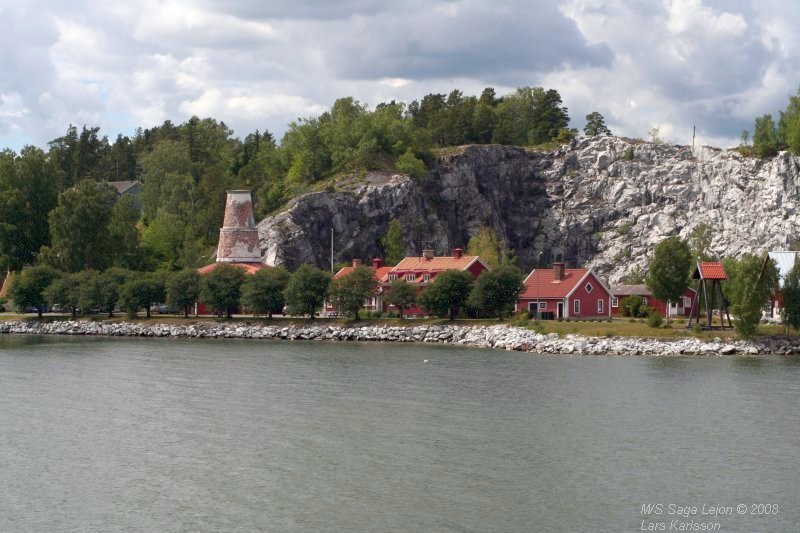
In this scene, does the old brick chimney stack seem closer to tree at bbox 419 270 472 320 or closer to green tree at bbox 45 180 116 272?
green tree at bbox 45 180 116 272

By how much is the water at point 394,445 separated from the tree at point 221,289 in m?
28.0

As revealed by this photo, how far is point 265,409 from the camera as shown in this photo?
40156 millimetres

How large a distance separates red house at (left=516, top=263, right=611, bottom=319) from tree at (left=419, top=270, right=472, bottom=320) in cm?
481

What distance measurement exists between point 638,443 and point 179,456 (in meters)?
14.9

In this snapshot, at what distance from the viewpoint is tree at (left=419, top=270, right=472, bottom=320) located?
75.2 meters

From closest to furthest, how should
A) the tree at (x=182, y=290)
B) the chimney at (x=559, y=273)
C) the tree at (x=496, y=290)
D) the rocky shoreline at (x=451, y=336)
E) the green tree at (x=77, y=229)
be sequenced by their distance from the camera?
the rocky shoreline at (x=451, y=336) < the tree at (x=496, y=290) < the chimney at (x=559, y=273) < the tree at (x=182, y=290) < the green tree at (x=77, y=229)

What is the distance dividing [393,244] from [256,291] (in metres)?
30.0

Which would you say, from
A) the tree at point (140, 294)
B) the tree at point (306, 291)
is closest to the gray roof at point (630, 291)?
the tree at point (306, 291)

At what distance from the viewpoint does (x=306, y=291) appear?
78.8 metres

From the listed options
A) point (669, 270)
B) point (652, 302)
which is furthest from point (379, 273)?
point (669, 270)

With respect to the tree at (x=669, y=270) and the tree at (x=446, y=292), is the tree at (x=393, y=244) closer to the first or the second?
the tree at (x=446, y=292)

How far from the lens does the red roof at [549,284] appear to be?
78156 millimetres

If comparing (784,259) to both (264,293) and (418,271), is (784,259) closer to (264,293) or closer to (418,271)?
(418,271)

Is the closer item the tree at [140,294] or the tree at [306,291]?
the tree at [306,291]
